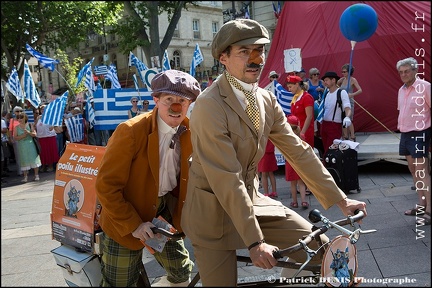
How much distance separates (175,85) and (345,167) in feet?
17.2

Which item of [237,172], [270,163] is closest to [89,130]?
[270,163]

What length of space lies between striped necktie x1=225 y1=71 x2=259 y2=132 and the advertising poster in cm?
124

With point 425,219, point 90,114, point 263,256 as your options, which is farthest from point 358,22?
point 90,114

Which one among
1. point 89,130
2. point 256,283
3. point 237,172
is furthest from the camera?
point 89,130

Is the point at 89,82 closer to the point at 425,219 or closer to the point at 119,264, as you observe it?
the point at 119,264

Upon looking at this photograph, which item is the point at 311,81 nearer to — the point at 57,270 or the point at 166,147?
the point at 57,270

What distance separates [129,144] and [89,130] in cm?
1062

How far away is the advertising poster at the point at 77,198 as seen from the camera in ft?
10.2

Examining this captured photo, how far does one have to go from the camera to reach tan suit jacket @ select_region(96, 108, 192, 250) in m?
2.69

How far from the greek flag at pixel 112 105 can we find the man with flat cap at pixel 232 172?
9576 millimetres

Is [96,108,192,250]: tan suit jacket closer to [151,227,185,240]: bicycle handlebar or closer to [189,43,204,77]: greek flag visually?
[151,227,185,240]: bicycle handlebar

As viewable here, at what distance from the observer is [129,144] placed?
2.71m

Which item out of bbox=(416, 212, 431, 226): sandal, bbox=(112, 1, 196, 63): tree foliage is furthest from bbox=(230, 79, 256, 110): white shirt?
bbox=(112, 1, 196, 63): tree foliage

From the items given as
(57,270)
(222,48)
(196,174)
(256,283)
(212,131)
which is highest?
→ (222,48)
